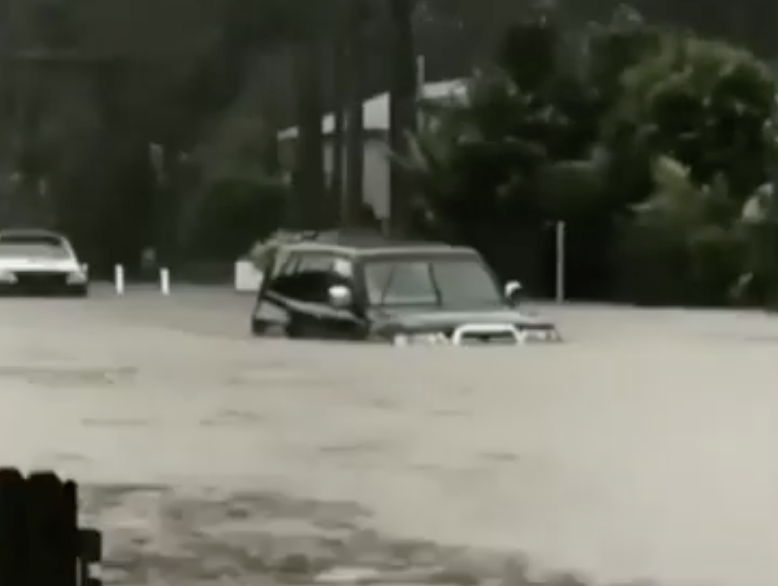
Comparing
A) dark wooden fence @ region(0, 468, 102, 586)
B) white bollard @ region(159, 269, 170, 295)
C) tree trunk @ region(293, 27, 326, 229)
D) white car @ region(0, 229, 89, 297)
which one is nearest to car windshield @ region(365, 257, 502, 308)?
tree trunk @ region(293, 27, 326, 229)

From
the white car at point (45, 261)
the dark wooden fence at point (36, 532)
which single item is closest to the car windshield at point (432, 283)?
the white car at point (45, 261)

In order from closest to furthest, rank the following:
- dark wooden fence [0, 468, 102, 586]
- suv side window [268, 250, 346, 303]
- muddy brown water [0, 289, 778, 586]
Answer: dark wooden fence [0, 468, 102, 586] → muddy brown water [0, 289, 778, 586] → suv side window [268, 250, 346, 303]

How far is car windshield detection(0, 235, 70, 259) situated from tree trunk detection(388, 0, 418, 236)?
1.71ft

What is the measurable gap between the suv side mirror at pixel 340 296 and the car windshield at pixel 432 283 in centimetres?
4

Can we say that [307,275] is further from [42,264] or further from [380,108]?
[42,264]

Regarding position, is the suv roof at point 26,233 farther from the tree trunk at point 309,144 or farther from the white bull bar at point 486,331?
the white bull bar at point 486,331

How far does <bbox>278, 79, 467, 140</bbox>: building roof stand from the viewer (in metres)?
3.04

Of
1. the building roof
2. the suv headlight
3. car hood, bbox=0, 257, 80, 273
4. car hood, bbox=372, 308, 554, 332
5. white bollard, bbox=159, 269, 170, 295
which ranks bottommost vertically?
the suv headlight

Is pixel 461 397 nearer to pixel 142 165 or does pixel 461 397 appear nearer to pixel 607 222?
pixel 607 222

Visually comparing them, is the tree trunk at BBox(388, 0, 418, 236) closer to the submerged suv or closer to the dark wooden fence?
the submerged suv

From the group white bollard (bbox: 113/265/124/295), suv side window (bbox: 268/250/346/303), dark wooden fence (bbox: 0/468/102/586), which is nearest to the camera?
dark wooden fence (bbox: 0/468/102/586)

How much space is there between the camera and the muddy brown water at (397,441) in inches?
97.0

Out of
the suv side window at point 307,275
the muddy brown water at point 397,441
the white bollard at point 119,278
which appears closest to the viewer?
the muddy brown water at point 397,441

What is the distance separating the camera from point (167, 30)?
3.10 metres
